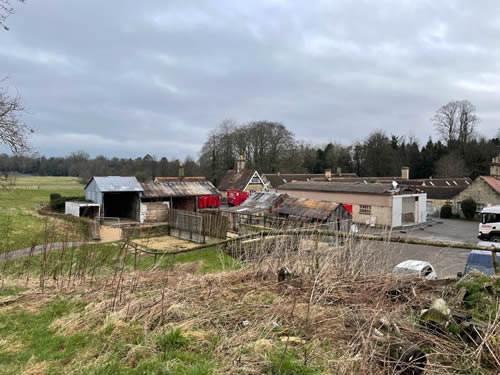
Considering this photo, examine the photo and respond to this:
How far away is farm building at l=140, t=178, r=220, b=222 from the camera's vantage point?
25516 mm

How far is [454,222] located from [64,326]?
1403 inches

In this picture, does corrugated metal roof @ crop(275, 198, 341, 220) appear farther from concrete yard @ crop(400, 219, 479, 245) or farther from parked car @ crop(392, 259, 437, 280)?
parked car @ crop(392, 259, 437, 280)

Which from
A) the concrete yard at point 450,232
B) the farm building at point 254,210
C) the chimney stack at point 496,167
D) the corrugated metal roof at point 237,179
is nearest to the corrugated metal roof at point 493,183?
the concrete yard at point 450,232

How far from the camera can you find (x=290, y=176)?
167 feet

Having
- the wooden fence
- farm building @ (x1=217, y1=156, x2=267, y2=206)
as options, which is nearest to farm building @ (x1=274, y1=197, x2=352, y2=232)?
the wooden fence

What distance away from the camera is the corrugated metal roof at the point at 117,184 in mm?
25031

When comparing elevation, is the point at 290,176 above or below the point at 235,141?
below

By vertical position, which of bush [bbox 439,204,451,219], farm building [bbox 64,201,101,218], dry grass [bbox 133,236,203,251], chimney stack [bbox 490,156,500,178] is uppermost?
chimney stack [bbox 490,156,500,178]

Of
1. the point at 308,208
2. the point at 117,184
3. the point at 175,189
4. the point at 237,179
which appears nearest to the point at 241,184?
the point at 237,179

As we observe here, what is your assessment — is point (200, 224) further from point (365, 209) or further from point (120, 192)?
point (365, 209)

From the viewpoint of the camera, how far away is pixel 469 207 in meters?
32.4

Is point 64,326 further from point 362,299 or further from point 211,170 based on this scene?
point 211,170

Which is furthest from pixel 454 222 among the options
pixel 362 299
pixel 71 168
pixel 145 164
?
pixel 71 168

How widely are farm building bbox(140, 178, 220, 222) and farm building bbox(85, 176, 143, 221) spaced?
2.51 ft
